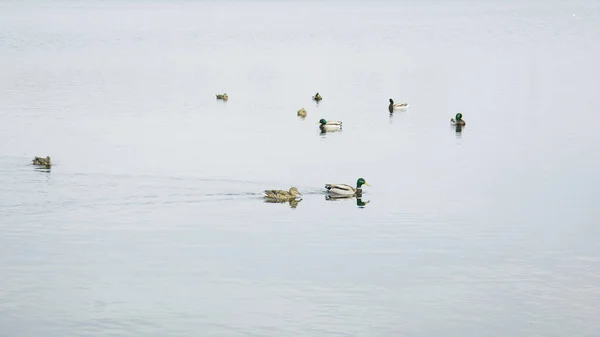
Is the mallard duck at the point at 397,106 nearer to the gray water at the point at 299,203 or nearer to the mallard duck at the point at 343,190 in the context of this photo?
the gray water at the point at 299,203

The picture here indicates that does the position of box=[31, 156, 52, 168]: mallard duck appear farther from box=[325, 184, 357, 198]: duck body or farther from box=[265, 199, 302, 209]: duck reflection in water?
box=[325, 184, 357, 198]: duck body

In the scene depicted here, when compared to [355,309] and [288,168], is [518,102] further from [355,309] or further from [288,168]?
[355,309]

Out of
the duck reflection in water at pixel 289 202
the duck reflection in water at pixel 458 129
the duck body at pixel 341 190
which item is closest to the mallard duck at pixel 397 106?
the duck reflection in water at pixel 458 129

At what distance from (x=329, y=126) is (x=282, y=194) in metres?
15.0

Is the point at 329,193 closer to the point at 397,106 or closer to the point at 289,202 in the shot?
the point at 289,202

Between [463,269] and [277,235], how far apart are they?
5.88 metres

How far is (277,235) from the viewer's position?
104 feet

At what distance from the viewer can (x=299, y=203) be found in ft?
118

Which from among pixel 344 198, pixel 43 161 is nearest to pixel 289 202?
pixel 344 198

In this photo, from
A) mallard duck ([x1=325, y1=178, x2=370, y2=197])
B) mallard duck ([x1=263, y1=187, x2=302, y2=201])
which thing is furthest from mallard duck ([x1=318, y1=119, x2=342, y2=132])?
mallard duck ([x1=263, y1=187, x2=302, y2=201])

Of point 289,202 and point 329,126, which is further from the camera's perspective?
point 329,126

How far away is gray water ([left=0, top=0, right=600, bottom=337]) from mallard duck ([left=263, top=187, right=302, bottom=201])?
522 mm

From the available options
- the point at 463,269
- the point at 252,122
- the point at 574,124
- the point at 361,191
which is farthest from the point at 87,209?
the point at 574,124

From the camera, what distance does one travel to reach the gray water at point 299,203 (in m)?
25.3
